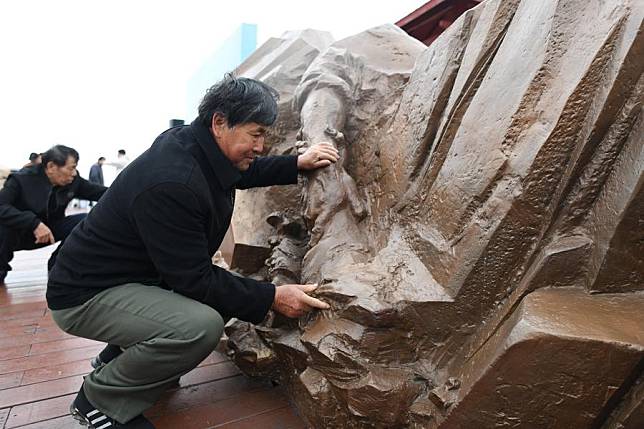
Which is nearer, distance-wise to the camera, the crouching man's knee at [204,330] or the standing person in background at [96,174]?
the crouching man's knee at [204,330]

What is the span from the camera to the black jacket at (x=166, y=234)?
1371 mm

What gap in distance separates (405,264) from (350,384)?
0.43 meters

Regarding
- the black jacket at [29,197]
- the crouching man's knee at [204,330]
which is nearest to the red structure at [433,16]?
the black jacket at [29,197]

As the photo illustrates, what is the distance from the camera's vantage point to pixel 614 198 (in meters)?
1.15

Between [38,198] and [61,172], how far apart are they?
1.08 ft

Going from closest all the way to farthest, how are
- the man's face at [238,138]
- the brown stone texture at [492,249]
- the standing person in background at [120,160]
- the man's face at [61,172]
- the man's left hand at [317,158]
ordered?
the brown stone texture at [492,249] → the man's face at [238,138] → the man's left hand at [317,158] → the man's face at [61,172] → the standing person in background at [120,160]

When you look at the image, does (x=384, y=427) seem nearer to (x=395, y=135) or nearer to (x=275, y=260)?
(x=275, y=260)

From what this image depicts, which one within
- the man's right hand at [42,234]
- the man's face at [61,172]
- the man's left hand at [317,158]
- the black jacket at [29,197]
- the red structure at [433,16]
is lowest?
the man's right hand at [42,234]

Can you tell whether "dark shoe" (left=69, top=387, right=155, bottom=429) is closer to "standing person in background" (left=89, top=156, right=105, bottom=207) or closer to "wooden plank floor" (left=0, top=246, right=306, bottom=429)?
"wooden plank floor" (left=0, top=246, right=306, bottom=429)

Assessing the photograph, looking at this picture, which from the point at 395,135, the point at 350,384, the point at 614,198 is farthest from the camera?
the point at 395,135

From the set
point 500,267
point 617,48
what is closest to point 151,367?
point 500,267

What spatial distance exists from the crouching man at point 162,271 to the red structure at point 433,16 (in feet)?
19.8

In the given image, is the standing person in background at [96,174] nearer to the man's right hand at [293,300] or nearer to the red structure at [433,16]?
the red structure at [433,16]

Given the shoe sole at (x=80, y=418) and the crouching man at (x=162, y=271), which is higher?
the crouching man at (x=162, y=271)
